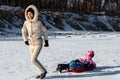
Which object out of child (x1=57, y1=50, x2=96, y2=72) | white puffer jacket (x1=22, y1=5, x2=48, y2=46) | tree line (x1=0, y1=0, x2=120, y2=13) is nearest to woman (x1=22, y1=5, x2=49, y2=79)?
white puffer jacket (x1=22, y1=5, x2=48, y2=46)

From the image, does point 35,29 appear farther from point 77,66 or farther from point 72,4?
point 72,4

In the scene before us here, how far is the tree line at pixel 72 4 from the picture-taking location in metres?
69.5

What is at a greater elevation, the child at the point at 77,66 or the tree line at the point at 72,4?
the child at the point at 77,66

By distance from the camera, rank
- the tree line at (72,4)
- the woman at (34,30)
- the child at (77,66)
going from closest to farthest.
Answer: the woman at (34,30) < the child at (77,66) < the tree line at (72,4)

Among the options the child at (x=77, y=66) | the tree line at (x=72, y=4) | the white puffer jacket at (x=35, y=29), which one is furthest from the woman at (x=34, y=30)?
the tree line at (x=72, y=4)

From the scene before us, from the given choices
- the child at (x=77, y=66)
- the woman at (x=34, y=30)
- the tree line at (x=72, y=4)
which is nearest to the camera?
the woman at (x=34, y=30)

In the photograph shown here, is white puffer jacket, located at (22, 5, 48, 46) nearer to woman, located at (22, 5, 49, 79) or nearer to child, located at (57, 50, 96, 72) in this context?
woman, located at (22, 5, 49, 79)

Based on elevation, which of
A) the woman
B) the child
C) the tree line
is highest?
the woman

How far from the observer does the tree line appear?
69500mm

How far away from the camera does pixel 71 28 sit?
195 feet

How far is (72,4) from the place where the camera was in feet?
268

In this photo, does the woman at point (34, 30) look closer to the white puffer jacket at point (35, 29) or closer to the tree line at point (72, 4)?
the white puffer jacket at point (35, 29)

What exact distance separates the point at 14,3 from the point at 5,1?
167 cm

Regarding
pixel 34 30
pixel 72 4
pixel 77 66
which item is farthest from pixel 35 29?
pixel 72 4
